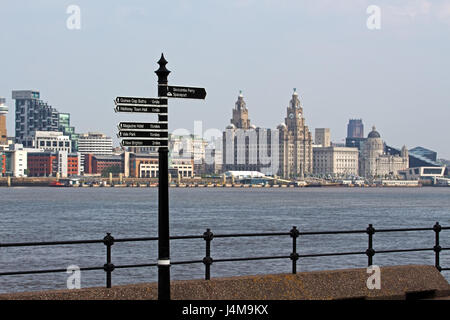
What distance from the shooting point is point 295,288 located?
14539mm

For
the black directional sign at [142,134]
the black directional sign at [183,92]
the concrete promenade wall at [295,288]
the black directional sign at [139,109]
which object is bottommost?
the concrete promenade wall at [295,288]

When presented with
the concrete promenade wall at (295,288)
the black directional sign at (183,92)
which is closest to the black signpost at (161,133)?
the black directional sign at (183,92)

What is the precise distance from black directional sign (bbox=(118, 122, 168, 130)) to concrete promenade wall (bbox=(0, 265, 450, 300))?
3.00 meters

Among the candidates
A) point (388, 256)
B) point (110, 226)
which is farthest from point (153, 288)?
point (110, 226)

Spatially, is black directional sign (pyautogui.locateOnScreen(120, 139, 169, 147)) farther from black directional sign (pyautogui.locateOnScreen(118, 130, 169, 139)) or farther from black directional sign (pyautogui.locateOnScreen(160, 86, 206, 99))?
black directional sign (pyautogui.locateOnScreen(160, 86, 206, 99))

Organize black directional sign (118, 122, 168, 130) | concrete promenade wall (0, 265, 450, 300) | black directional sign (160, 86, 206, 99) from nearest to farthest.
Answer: black directional sign (118, 122, 168, 130) → black directional sign (160, 86, 206, 99) → concrete promenade wall (0, 265, 450, 300)

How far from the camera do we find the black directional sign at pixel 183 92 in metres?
12.0

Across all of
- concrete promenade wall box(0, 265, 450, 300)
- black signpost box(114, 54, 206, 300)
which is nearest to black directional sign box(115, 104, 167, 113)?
black signpost box(114, 54, 206, 300)

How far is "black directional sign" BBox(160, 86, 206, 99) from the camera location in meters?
12.0

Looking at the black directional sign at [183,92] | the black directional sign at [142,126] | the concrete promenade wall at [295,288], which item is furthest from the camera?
the concrete promenade wall at [295,288]

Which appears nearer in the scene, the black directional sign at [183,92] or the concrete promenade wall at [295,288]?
the black directional sign at [183,92]

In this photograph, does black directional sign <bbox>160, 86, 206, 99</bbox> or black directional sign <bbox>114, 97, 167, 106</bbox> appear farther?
black directional sign <bbox>160, 86, 206, 99</bbox>

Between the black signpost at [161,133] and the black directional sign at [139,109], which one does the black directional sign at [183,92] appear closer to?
the black signpost at [161,133]

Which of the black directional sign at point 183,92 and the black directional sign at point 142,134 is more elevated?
the black directional sign at point 183,92
